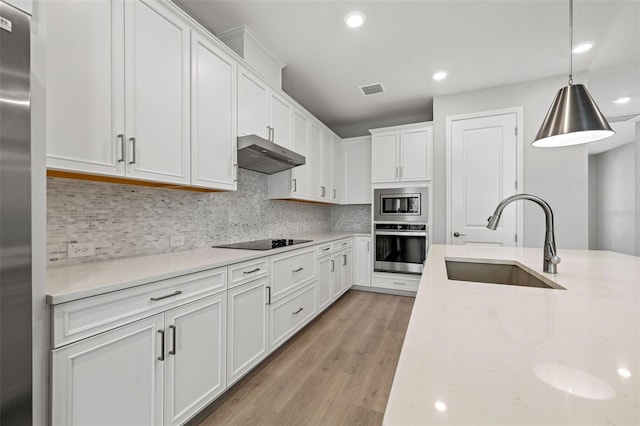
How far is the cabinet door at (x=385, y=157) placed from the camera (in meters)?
4.03

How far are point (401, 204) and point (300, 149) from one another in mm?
1692

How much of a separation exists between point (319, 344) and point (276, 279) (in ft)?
2.63

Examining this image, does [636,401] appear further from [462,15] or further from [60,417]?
[462,15]

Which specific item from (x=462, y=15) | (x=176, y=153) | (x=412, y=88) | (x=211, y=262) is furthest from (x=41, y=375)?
(x=412, y=88)

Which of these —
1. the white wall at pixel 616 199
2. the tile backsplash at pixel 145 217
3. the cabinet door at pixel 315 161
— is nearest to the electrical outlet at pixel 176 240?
the tile backsplash at pixel 145 217

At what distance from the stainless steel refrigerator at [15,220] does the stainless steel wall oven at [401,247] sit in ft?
11.9

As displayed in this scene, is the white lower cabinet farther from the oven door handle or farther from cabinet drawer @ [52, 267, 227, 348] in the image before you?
the oven door handle

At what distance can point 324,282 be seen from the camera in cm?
321

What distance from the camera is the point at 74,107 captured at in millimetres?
1250

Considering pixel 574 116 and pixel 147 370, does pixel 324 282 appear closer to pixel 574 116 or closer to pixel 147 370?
pixel 147 370

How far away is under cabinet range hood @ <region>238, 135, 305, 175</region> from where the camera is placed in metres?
2.19

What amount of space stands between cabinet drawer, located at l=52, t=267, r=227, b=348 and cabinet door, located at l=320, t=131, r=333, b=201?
248 centimetres

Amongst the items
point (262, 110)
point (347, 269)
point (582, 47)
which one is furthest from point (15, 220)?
point (582, 47)

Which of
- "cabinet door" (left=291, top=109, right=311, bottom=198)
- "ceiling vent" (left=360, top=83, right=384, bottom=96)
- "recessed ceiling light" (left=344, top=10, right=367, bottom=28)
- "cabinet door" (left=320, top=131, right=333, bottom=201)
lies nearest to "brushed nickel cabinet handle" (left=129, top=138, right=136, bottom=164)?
"cabinet door" (left=291, top=109, right=311, bottom=198)
